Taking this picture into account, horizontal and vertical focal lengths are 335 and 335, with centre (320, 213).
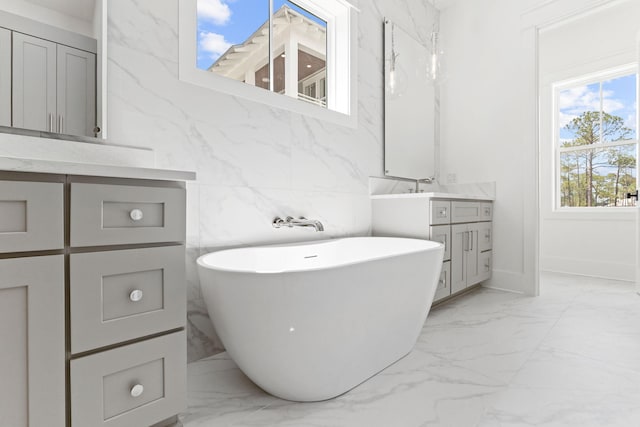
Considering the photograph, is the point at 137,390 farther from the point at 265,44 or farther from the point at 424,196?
the point at 265,44

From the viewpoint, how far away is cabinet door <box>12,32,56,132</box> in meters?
1.17

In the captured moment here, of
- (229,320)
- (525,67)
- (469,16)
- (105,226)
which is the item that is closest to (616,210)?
(525,67)

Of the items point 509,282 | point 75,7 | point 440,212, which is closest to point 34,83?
point 75,7

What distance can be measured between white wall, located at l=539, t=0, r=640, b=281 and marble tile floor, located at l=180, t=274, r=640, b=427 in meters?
1.61

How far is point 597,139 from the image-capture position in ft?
12.5

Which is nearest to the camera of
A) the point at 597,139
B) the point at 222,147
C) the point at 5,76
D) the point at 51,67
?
the point at 5,76

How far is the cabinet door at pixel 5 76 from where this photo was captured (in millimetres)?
1136

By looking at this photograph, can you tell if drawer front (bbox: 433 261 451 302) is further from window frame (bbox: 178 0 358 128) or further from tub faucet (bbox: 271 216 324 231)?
window frame (bbox: 178 0 358 128)

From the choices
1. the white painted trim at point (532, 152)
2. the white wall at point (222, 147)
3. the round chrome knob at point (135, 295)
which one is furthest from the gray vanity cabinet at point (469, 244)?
the round chrome knob at point (135, 295)

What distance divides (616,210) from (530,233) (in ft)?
4.84

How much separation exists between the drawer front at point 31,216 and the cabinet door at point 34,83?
0.58 metres

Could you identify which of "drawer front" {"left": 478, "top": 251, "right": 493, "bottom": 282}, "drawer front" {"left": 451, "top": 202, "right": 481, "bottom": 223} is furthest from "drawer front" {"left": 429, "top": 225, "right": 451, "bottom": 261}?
"drawer front" {"left": 478, "top": 251, "right": 493, "bottom": 282}

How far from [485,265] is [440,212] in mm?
990

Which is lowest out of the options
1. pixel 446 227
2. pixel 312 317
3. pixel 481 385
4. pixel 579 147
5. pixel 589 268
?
pixel 481 385
